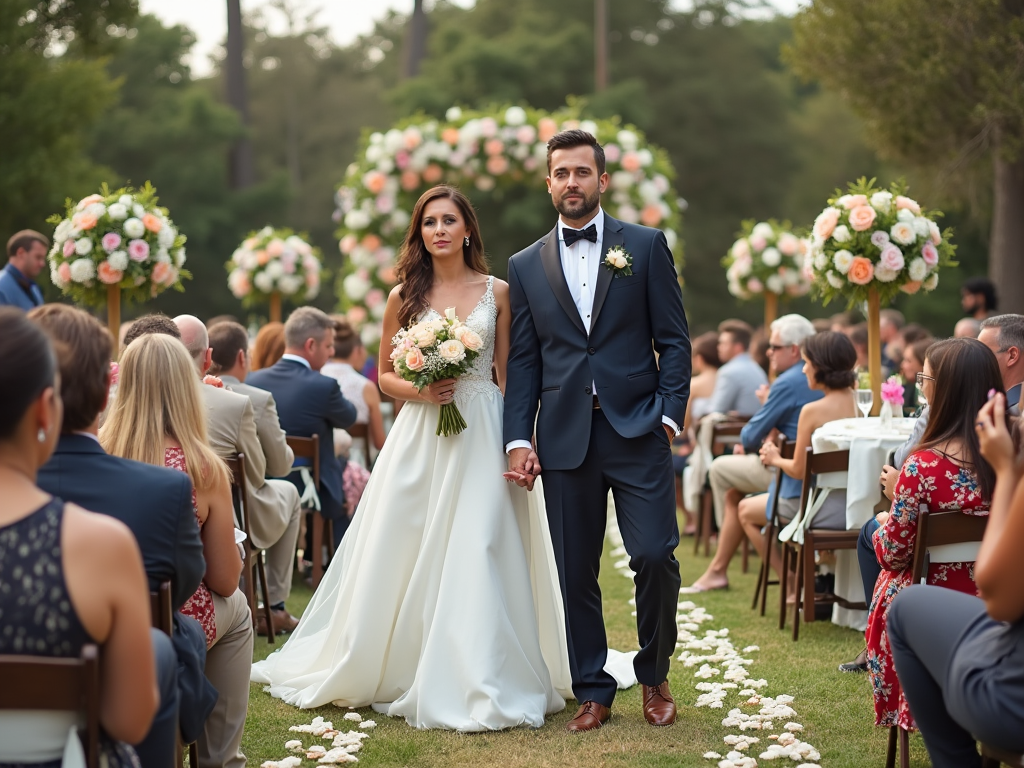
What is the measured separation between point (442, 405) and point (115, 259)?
3798 millimetres

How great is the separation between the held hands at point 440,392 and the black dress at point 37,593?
2524 mm

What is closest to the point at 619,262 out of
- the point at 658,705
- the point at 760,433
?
the point at 658,705

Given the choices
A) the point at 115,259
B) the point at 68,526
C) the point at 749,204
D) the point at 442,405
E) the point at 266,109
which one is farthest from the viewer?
the point at 266,109

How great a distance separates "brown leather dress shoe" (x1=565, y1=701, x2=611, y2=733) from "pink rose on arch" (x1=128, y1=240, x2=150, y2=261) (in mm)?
4747

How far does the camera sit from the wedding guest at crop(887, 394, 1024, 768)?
2.96 metres

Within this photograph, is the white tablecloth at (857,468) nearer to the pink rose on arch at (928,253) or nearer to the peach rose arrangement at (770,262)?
the pink rose on arch at (928,253)

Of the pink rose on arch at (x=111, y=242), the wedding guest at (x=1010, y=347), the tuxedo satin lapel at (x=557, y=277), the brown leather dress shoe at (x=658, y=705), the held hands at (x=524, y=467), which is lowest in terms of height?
the brown leather dress shoe at (x=658, y=705)

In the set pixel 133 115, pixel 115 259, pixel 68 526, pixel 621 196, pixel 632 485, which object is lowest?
pixel 632 485

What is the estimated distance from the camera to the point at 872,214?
23.7 ft

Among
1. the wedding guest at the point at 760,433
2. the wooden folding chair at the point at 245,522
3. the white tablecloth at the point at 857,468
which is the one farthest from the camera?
the wedding guest at the point at 760,433

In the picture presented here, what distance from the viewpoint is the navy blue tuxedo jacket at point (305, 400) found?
7.35 metres

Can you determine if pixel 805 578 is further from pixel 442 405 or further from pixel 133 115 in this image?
pixel 133 115

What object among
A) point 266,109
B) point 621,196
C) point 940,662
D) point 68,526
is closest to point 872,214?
point 940,662

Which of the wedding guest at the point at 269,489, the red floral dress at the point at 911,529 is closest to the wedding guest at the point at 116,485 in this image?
the red floral dress at the point at 911,529
